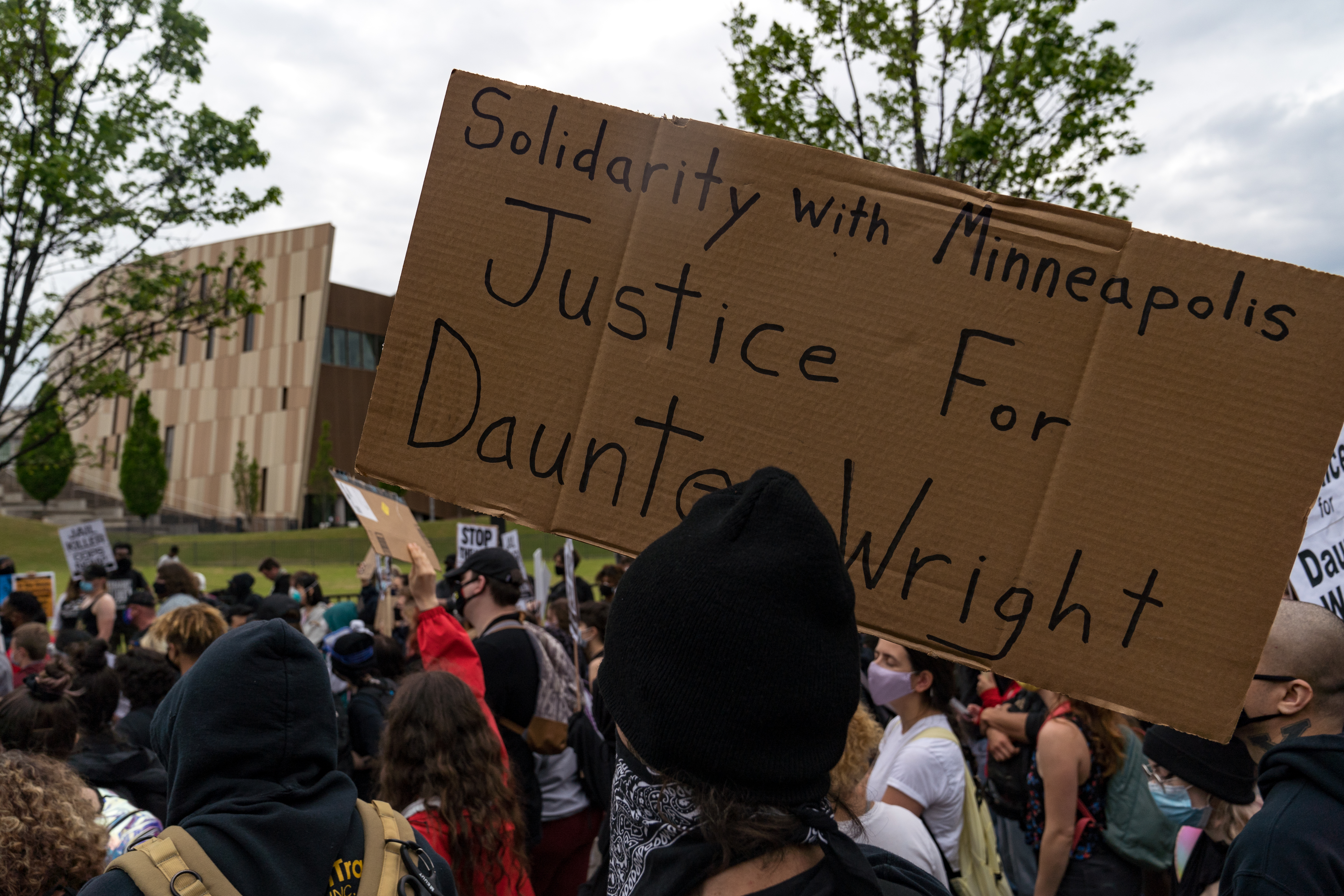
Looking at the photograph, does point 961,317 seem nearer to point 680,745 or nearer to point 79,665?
point 680,745

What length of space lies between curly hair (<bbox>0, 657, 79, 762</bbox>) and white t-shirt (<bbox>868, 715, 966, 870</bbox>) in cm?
315

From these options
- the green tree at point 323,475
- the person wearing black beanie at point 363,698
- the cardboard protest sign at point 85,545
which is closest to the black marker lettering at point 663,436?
the person wearing black beanie at point 363,698

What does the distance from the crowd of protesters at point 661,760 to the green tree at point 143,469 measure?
46862mm

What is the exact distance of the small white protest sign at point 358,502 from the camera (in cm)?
401

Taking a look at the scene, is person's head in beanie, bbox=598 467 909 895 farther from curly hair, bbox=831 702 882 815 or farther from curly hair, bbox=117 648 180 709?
curly hair, bbox=117 648 180 709

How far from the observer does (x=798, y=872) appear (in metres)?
1.25

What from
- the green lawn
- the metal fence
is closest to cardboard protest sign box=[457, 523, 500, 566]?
the green lawn

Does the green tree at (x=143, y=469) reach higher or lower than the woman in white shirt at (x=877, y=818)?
lower

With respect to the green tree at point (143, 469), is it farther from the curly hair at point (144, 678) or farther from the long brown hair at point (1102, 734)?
the long brown hair at point (1102, 734)

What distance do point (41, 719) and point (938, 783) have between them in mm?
3434

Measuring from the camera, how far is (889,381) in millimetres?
1892

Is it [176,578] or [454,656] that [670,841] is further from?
[176,578]

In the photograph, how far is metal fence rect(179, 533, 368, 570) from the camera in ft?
115

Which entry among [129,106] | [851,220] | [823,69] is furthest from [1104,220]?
[129,106]
